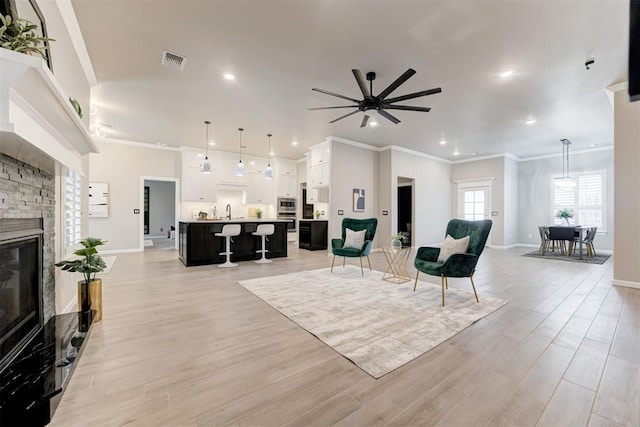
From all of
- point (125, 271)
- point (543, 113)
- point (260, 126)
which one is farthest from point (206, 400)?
point (543, 113)

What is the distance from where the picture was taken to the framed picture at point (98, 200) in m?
6.75

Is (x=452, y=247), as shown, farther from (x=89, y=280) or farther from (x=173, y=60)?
(x=173, y=60)

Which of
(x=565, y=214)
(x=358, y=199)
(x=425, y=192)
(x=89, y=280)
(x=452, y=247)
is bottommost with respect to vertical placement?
(x=89, y=280)

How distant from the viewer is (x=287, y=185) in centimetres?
938

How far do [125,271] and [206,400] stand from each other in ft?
14.2

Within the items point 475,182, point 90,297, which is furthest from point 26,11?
point 475,182

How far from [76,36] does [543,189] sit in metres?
11.3

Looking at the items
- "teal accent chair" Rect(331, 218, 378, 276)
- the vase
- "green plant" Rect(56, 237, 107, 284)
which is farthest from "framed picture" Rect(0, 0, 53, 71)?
"teal accent chair" Rect(331, 218, 378, 276)

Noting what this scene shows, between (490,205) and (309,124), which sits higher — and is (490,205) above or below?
below

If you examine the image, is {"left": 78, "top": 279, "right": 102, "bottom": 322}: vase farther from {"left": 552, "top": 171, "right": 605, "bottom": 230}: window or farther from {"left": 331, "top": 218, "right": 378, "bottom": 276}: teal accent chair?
{"left": 552, "top": 171, "right": 605, "bottom": 230}: window

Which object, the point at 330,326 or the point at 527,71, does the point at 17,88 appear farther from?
the point at 527,71

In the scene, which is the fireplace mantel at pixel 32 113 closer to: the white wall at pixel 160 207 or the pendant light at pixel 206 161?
the pendant light at pixel 206 161

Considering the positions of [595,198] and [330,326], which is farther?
[595,198]

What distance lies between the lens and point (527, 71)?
359 centimetres
